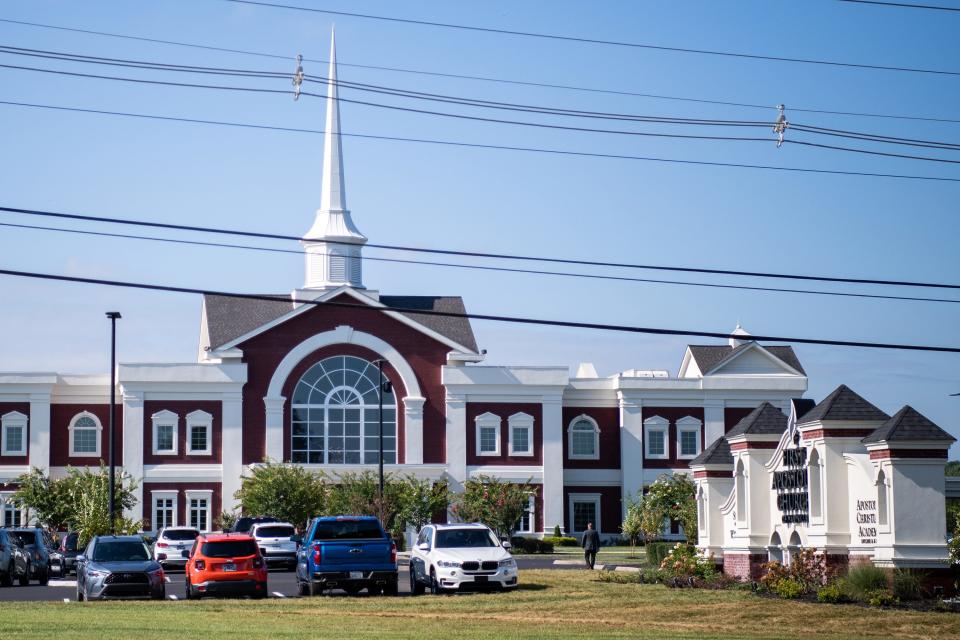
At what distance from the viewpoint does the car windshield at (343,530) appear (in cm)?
3472

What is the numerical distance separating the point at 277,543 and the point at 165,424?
23.2m

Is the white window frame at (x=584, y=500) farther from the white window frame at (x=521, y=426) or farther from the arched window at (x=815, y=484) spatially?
the arched window at (x=815, y=484)

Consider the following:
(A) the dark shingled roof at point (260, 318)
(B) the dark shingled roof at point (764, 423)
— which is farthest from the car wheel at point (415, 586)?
(A) the dark shingled roof at point (260, 318)

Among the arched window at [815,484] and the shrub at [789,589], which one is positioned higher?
the arched window at [815,484]

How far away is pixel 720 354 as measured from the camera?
80.2 m

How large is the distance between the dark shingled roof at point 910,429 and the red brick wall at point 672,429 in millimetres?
45162

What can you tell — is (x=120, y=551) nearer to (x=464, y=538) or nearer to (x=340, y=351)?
(x=464, y=538)

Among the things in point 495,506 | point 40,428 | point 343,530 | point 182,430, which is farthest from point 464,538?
point 40,428

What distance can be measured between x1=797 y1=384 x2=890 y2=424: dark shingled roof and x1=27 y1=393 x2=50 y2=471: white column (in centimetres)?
4760

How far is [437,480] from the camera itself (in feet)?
233

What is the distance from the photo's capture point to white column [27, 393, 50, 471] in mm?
70000

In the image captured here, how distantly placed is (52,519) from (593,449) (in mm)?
26000

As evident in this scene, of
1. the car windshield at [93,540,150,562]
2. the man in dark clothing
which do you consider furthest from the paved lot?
the man in dark clothing

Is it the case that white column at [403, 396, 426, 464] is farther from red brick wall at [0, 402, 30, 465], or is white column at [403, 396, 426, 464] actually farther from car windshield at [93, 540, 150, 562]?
car windshield at [93, 540, 150, 562]
